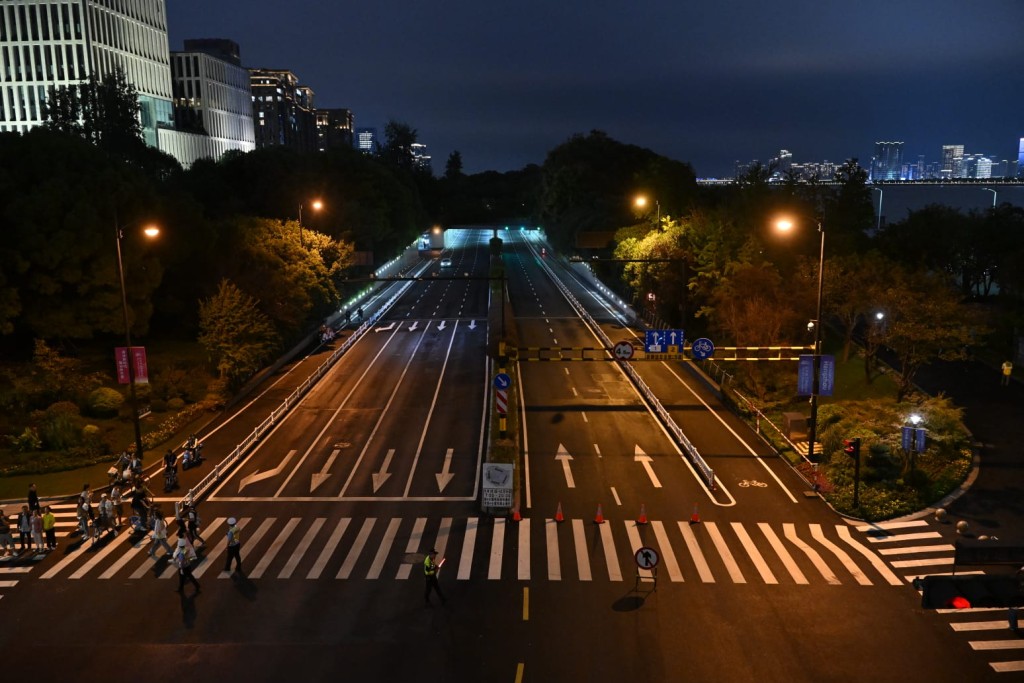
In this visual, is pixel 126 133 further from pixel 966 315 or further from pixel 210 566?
pixel 966 315

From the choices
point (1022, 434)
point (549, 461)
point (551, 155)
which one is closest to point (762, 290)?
point (1022, 434)

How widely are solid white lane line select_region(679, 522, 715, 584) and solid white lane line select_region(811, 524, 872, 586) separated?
12.6 feet

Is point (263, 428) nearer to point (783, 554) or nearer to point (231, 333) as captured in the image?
point (231, 333)

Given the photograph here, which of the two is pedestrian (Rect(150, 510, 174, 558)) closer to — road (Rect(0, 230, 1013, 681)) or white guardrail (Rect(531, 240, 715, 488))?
road (Rect(0, 230, 1013, 681))

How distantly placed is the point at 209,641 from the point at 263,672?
2.13 m

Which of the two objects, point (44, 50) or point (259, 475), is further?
Answer: point (44, 50)

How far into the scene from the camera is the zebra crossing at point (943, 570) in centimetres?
1653

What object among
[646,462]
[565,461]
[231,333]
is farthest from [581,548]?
[231,333]

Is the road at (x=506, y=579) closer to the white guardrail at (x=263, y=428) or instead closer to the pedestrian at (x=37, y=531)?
the white guardrail at (x=263, y=428)

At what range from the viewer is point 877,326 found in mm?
37531

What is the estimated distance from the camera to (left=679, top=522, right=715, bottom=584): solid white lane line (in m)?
20.2

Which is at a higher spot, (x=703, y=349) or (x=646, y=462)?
(x=703, y=349)

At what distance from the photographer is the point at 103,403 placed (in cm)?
3681

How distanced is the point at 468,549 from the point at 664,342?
17.2 meters
